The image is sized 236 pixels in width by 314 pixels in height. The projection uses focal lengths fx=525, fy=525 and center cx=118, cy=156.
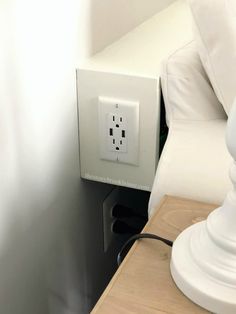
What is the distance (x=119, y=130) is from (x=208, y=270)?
45 centimetres

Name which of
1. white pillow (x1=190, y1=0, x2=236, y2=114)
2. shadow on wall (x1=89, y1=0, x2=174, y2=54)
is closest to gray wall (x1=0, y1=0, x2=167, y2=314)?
shadow on wall (x1=89, y1=0, x2=174, y2=54)

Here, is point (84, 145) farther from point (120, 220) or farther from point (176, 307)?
point (176, 307)

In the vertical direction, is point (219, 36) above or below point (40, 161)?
above

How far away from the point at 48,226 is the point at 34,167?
0.14 meters

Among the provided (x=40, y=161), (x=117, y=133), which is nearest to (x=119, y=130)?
(x=117, y=133)

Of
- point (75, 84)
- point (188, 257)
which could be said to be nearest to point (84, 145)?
point (75, 84)

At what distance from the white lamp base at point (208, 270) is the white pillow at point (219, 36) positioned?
301mm

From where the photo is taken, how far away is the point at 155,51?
3.62ft

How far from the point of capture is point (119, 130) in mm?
996

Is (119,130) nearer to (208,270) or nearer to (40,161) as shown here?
(40,161)

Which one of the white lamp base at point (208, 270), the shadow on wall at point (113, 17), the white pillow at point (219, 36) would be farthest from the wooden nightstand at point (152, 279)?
A: the shadow on wall at point (113, 17)

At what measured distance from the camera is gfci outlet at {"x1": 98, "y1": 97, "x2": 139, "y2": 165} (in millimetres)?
976

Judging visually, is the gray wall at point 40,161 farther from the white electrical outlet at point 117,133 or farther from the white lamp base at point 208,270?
the white lamp base at point 208,270

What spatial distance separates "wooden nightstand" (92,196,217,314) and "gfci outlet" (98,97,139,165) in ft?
0.88
